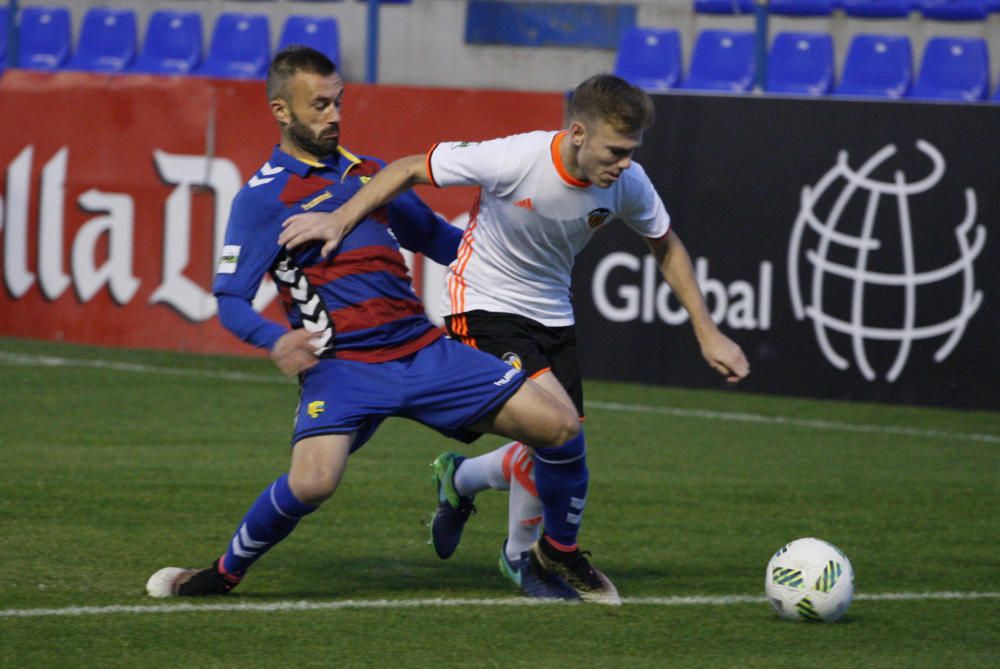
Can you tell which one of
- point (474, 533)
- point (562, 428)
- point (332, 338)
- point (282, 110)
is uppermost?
point (282, 110)

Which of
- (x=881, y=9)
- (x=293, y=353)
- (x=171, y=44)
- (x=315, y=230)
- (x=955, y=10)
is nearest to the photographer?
(x=293, y=353)

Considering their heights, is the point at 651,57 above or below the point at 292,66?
above

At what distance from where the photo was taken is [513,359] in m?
5.59

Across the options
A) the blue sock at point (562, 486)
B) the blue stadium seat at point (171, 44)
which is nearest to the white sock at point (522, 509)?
the blue sock at point (562, 486)

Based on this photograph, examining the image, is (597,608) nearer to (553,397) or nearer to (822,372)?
(553,397)

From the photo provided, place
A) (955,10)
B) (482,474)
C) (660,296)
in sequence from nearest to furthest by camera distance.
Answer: (482,474) → (660,296) → (955,10)

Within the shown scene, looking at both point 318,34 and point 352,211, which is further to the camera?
point 318,34

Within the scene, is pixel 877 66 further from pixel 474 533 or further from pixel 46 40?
pixel 474 533

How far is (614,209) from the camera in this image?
552 cm

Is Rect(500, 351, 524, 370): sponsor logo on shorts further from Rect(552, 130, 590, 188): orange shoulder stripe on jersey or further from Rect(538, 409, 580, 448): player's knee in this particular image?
Rect(552, 130, 590, 188): orange shoulder stripe on jersey

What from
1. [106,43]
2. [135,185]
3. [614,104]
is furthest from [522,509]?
[106,43]

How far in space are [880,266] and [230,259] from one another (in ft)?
20.2

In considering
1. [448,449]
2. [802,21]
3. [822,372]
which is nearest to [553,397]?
[448,449]

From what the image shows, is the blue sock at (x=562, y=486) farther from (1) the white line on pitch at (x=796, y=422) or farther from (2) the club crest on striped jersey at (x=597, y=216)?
(1) the white line on pitch at (x=796, y=422)
